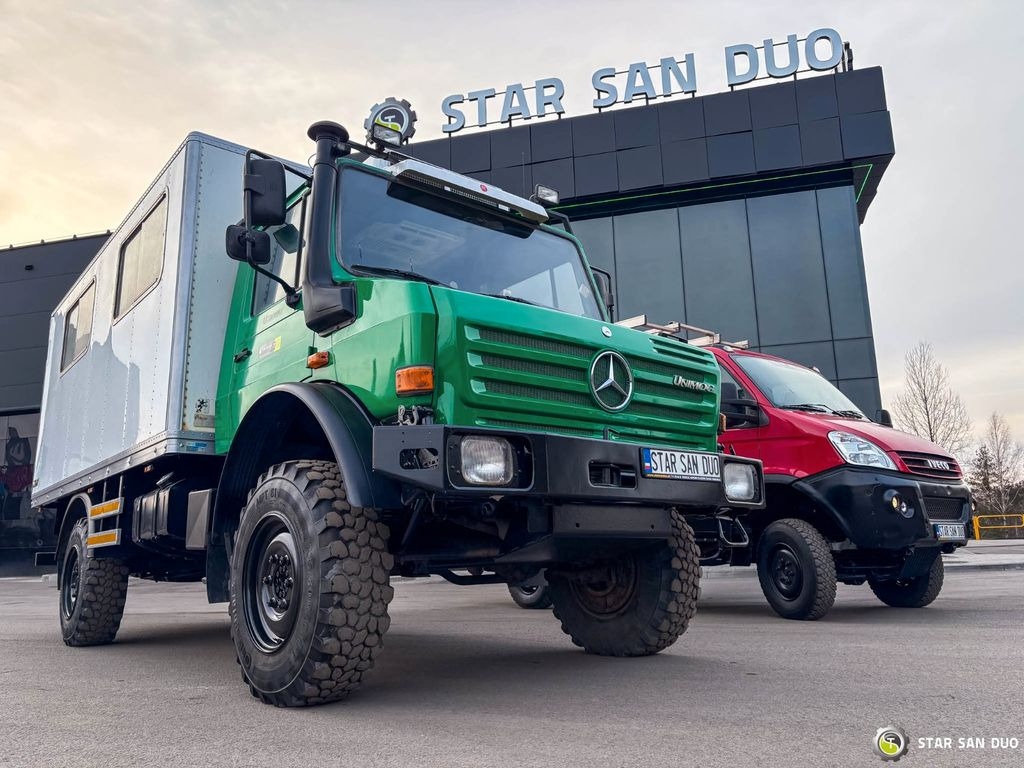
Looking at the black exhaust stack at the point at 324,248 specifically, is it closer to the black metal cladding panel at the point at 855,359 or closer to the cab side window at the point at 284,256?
the cab side window at the point at 284,256

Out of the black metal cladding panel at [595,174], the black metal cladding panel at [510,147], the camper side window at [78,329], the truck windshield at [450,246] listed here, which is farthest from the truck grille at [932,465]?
the black metal cladding panel at [510,147]

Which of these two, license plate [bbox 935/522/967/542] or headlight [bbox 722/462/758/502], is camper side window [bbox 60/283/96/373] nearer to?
headlight [bbox 722/462/758/502]

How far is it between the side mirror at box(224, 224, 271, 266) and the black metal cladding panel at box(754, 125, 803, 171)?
21169mm

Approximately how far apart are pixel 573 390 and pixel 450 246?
4.20 feet

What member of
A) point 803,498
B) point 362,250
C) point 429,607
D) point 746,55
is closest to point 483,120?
point 746,55

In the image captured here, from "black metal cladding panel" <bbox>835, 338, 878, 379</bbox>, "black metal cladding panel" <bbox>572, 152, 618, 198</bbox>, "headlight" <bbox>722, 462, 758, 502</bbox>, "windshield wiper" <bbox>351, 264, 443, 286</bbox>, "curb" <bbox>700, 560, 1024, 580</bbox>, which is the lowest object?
"curb" <bbox>700, 560, 1024, 580</bbox>

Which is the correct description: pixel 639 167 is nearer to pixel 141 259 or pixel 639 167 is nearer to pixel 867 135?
pixel 867 135

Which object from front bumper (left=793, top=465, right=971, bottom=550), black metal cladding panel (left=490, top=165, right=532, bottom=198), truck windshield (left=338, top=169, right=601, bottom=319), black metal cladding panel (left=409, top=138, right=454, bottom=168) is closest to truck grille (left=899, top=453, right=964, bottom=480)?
front bumper (left=793, top=465, right=971, bottom=550)

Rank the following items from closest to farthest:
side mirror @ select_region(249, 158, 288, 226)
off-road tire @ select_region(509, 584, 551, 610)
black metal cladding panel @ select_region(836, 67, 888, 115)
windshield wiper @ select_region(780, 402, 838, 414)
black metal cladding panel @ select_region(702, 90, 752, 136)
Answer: side mirror @ select_region(249, 158, 288, 226) < windshield wiper @ select_region(780, 402, 838, 414) < off-road tire @ select_region(509, 584, 551, 610) < black metal cladding panel @ select_region(836, 67, 888, 115) < black metal cladding panel @ select_region(702, 90, 752, 136)

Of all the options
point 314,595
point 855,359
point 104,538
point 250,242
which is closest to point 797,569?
point 314,595

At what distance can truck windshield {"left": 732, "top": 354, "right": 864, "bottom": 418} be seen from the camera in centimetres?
782

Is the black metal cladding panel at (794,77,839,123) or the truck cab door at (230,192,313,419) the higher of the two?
the black metal cladding panel at (794,77,839,123)

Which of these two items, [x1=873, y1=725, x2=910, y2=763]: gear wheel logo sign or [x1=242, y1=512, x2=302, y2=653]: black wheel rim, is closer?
[x1=873, y1=725, x2=910, y2=763]: gear wheel logo sign

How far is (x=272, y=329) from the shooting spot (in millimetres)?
4891
